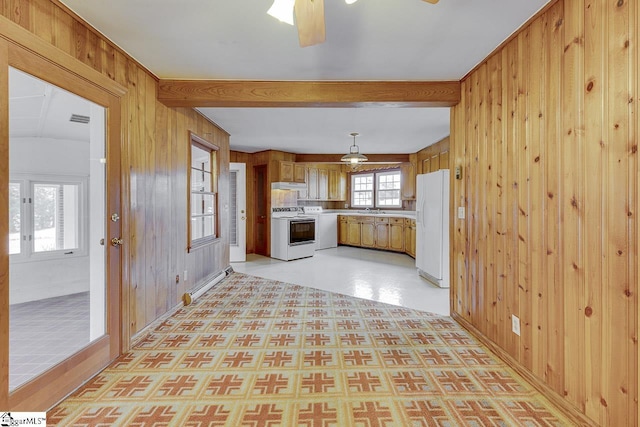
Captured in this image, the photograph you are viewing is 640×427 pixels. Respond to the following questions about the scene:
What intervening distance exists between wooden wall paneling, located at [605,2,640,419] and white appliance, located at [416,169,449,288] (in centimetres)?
280

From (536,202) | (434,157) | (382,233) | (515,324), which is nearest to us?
(536,202)

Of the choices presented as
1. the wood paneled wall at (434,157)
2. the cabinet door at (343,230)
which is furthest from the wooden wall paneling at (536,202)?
the cabinet door at (343,230)

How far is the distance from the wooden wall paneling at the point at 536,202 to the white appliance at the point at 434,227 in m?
2.27

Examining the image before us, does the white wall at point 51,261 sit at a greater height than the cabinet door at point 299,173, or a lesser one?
A: lesser

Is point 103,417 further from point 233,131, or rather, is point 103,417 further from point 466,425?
point 233,131

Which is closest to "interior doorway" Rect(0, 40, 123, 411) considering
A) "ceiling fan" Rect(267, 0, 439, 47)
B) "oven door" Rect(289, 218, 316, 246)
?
"ceiling fan" Rect(267, 0, 439, 47)

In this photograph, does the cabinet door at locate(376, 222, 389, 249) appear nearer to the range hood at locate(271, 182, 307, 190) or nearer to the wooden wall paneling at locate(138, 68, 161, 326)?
the range hood at locate(271, 182, 307, 190)

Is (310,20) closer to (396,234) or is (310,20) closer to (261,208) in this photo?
(261,208)

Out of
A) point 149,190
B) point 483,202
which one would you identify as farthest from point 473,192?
point 149,190

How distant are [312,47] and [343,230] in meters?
6.20

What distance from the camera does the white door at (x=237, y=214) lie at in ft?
19.9

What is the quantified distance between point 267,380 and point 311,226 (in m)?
4.76

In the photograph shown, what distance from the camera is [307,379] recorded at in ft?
6.61

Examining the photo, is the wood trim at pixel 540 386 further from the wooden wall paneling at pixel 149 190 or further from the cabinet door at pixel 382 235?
the cabinet door at pixel 382 235
